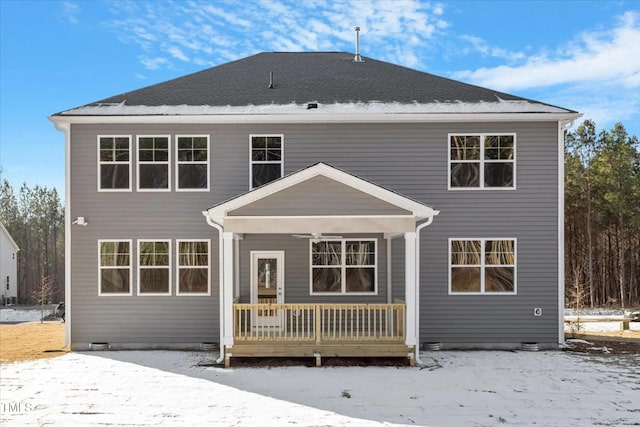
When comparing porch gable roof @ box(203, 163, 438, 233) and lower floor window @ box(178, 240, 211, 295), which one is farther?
lower floor window @ box(178, 240, 211, 295)

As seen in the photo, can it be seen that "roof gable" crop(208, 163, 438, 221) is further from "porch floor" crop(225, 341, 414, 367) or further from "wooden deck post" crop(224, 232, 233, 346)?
"porch floor" crop(225, 341, 414, 367)

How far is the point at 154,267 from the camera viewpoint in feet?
37.7

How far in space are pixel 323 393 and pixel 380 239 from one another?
15.8ft

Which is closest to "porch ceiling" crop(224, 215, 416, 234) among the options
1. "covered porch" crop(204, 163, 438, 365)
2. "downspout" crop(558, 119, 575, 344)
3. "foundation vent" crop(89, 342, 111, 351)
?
"covered porch" crop(204, 163, 438, 365)

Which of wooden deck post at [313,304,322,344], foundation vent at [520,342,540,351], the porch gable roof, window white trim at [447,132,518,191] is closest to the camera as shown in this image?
the porch gable roof

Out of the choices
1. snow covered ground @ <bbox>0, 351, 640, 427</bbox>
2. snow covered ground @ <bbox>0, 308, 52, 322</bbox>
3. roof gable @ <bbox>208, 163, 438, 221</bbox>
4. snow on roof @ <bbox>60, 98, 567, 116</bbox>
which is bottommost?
snow covered ground @ <bbox>0, 308, 52, 322</bbox>

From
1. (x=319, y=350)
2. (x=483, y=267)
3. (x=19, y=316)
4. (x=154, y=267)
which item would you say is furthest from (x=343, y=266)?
(x=19, y=316)

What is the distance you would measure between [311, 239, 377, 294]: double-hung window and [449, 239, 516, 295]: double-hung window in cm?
194

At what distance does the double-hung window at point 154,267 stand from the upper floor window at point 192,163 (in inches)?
58.8

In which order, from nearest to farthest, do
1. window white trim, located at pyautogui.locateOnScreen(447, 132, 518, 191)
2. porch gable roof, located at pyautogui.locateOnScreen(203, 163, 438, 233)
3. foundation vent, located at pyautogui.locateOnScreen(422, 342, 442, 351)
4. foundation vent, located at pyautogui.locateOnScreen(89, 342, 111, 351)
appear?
porch gable roof, located at pyautogui.locateOnScreen(203, 163, 438, 233) → foundation vent, located at pyautogui.locateOnScreen(422, 342, 442, 351) → foundation vent, located at pyautogui.locateOnScreen(89, 342, 111, 351) → window white trim, located at pyautogui.locateOnScreen(447, 132, 518, 191)

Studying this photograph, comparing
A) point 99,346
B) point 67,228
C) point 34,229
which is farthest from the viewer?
point 34,229

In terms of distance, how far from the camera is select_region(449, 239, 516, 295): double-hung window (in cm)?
1141

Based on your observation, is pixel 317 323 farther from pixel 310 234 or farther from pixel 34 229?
pixel 34 229

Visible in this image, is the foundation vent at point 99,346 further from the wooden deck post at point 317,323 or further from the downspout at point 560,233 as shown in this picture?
the downspout at point 560,233
